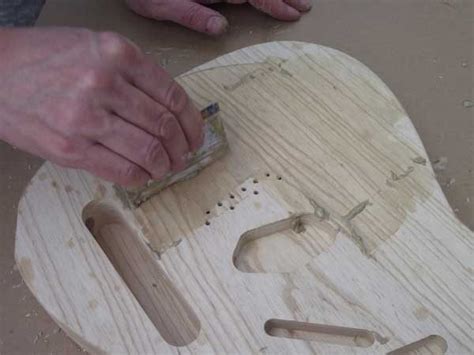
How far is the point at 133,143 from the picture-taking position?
3.06 feet

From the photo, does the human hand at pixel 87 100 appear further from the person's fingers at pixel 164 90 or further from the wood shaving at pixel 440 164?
the wood shaving at pixel 440 164

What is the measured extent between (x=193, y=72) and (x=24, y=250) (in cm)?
46

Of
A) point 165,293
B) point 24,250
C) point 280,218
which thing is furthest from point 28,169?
point 280,218

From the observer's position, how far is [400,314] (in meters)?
0.93

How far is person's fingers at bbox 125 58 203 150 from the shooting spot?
0.92 m

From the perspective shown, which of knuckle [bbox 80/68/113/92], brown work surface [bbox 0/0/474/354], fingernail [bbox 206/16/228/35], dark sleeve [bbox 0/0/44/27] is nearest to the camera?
knuckle [bbox 80/68/113/92]

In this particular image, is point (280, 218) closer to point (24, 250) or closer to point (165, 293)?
point (165, 293)

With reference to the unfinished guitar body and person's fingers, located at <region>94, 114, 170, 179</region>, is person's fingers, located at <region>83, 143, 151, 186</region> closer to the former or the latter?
person's fingers, located at <region>94, 114, 170, 179</region>

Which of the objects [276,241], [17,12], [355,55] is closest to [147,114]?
[276,241]

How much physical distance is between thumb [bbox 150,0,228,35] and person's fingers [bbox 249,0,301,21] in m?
0.10

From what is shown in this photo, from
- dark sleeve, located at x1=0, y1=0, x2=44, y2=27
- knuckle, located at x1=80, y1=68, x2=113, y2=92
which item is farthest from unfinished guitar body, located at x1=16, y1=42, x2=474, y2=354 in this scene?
dark sleeve, located at x1=0, y1=0, x2=44, y2=27

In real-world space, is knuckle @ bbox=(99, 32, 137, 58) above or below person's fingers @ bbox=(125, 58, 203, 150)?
above

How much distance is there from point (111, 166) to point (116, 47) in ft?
0.57

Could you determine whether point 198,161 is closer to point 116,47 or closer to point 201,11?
point 116,47
